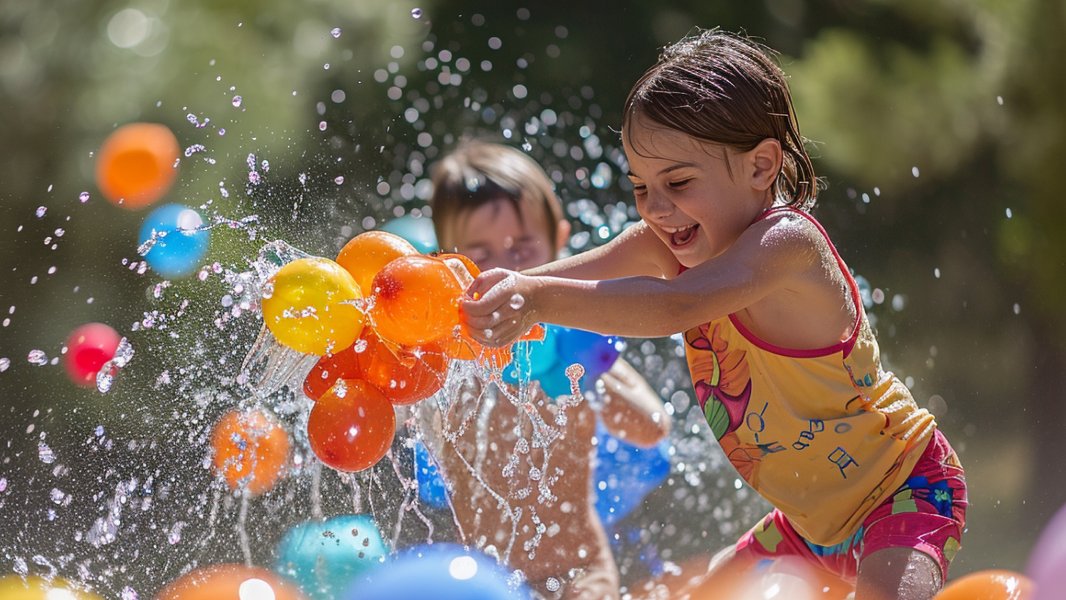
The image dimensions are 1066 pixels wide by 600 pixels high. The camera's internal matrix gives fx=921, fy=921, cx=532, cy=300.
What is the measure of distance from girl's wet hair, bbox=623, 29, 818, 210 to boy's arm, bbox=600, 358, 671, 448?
0.85m

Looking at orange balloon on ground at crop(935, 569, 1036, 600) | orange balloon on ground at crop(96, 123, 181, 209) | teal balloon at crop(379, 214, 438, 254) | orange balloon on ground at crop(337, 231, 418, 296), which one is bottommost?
orange balloon on ground at crop(935, 569, 1036, 600)

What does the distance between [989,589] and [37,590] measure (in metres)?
1.60

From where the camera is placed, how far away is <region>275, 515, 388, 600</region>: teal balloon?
Result: 1942mm

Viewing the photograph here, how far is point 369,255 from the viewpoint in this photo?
5.01 feet

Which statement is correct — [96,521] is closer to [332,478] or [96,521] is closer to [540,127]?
[332,478]

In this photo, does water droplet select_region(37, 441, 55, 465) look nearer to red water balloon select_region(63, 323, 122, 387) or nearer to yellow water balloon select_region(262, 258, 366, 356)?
red water balloon select_region(63, 323, 122, 387)

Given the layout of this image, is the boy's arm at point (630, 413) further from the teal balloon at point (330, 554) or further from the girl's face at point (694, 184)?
the girl's face at point (694, 184)

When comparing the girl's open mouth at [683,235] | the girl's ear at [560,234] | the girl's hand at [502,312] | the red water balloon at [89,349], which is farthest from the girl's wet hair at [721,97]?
the red water balloon at [89,349]

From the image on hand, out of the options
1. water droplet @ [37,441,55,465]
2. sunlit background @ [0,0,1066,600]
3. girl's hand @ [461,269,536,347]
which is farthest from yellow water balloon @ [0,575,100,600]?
girl's hand @ [461,269,536,347]

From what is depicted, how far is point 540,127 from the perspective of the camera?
316 centimetres

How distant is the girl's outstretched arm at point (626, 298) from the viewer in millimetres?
1189

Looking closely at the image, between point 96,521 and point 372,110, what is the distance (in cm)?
175

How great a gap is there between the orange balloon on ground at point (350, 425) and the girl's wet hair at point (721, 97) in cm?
58

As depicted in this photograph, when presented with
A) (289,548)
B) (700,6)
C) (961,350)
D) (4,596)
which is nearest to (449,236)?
(289,548)
